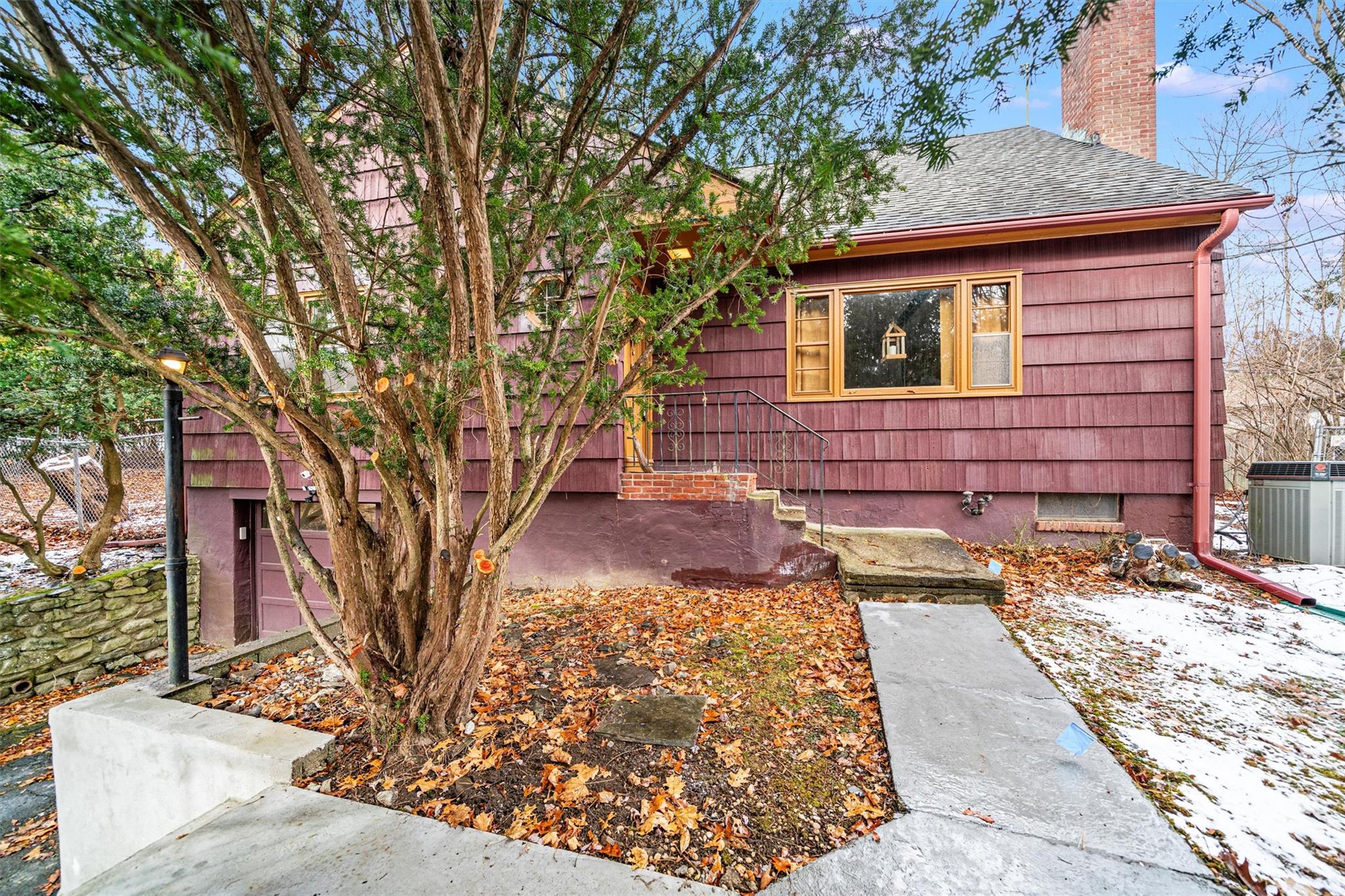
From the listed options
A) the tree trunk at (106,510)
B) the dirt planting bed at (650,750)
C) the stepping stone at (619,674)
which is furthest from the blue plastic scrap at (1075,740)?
the tree trunk at (106,510)

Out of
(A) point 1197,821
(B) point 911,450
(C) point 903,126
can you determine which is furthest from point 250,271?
(B) point 911,450

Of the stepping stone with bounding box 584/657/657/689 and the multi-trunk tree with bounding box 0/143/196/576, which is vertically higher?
the multi-trunk tree with bounding box 0/143/196/576

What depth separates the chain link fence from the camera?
20.4ft

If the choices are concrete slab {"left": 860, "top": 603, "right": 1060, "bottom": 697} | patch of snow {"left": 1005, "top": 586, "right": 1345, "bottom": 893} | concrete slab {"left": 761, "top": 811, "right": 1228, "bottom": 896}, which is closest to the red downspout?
patch of snow {"left": 1005, "top": 586, "right": 1345, "bottom": 893}

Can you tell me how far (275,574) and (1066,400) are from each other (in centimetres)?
895

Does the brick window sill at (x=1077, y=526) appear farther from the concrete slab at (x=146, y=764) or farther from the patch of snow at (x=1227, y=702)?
the concrete slab at (x=146, y=764)

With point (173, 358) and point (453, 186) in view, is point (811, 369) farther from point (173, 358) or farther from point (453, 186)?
point (173, 358)

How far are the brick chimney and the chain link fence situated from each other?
12342 millimetres

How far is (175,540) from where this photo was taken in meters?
2.76

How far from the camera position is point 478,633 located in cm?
225

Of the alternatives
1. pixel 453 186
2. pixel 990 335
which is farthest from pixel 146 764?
pixel 990 335

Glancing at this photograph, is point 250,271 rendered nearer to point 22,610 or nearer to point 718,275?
point 718,275

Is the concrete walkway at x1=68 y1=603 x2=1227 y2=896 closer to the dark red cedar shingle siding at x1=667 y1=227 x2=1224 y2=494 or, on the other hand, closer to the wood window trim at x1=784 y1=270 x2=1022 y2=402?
the dark red cedar shingle siding at x1=667 y1=227 x2=1224 y2=494

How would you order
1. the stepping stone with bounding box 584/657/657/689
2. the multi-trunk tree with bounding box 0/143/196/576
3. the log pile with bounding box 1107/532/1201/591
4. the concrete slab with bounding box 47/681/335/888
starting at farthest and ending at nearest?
the log pile with bounding box 1107/532/1201/591
the stepping stone with bounding box 584/657/657/689
the concrete slab with bounding box 47/681/335/888
the multi-trunk tree with bounding box 0/143/196/576
